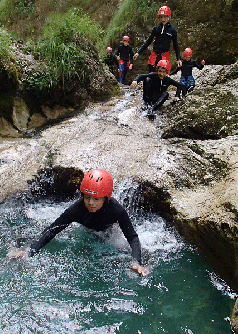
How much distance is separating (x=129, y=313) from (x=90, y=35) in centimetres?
672

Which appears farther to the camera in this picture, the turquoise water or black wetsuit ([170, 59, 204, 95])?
black wetsuit ([170, 59, 204, 95])

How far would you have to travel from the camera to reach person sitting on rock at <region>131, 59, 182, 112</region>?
5792 mm

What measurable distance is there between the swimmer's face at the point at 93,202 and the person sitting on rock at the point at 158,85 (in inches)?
140

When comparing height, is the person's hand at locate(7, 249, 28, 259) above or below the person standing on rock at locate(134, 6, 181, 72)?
below

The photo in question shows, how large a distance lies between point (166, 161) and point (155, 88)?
255 cm

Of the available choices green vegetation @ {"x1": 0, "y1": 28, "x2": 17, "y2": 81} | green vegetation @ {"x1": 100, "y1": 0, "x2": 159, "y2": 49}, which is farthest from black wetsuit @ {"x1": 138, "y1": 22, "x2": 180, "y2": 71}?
green vegetation @ {"x1": 100, "y1": 0, "x2": 159, "y2": 49}

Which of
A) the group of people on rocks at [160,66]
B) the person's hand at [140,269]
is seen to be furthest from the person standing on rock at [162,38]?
the person's hand at [140,269]

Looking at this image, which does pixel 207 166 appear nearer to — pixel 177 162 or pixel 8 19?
pixel 177 162

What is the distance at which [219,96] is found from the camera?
16.7 ft

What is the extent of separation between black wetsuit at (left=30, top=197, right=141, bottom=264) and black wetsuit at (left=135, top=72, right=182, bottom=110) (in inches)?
142

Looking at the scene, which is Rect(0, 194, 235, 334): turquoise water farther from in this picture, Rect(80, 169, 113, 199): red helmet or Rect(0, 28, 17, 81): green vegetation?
Rect(0, 28, 17, 81): green vegetation

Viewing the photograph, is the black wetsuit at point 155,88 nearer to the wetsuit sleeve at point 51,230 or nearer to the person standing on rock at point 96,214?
the person standing on rock at point 96,214

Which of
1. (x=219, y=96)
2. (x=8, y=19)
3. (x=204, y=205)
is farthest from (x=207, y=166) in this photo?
(x=8, y=19)

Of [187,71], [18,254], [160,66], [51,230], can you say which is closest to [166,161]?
[51,230]
